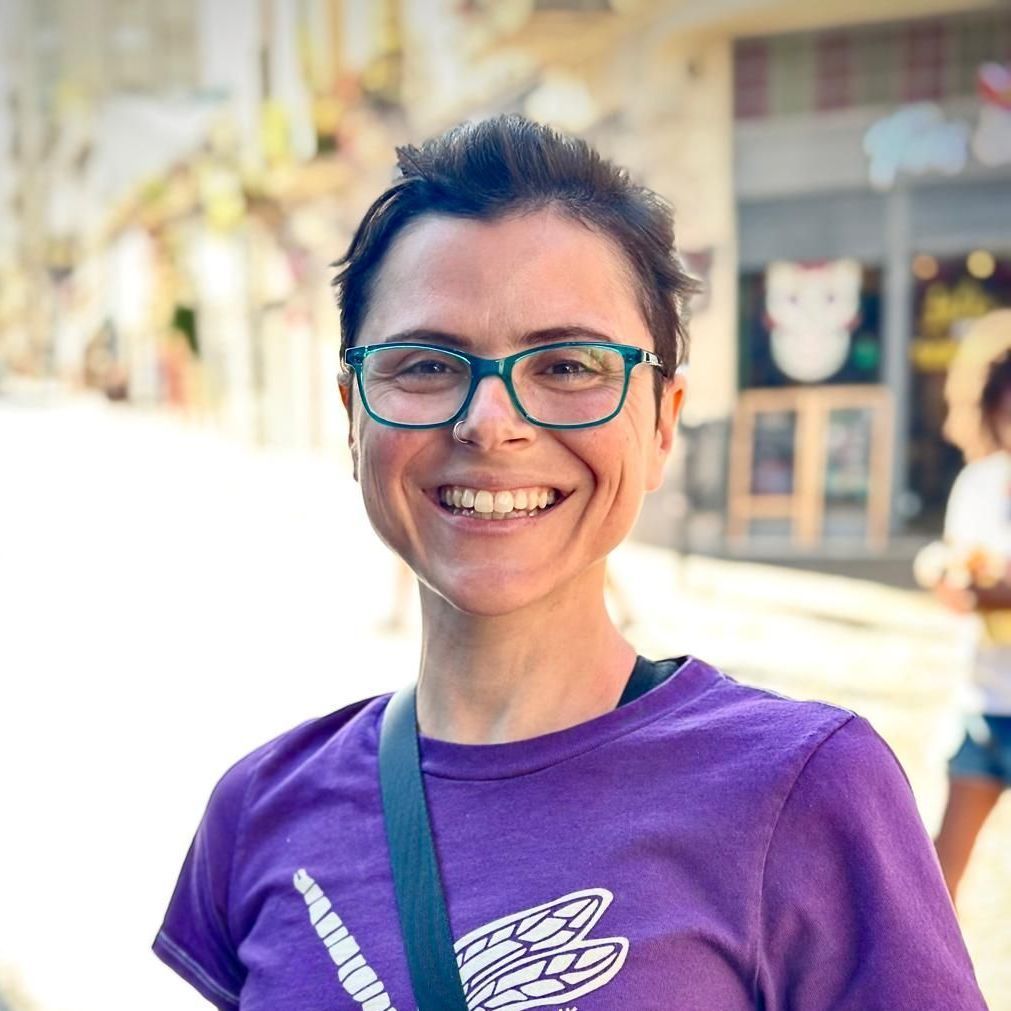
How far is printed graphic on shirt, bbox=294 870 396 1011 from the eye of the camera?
1368 mm

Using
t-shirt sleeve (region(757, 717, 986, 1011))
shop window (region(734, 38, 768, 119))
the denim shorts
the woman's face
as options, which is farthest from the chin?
shop window (region(734, 38, 768, 119))

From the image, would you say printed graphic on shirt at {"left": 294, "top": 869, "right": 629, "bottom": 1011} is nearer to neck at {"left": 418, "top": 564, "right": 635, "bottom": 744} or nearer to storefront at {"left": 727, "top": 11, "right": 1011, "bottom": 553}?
neck at {"left": 418, "top": 564, "right": 635, "bottom": 744}

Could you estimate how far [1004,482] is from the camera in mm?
3998

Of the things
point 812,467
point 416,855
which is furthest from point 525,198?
point 812,467

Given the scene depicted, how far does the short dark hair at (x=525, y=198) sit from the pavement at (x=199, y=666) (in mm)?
2528

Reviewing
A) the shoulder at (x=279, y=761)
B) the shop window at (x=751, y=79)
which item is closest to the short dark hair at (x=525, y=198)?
the shoulder at (x=279, y=761)

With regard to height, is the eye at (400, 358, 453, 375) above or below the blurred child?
above

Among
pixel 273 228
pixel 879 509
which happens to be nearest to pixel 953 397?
pixel 879 509

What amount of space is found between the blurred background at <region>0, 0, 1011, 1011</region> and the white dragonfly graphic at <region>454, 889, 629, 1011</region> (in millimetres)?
2275

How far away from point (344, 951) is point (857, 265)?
11561 millimetres

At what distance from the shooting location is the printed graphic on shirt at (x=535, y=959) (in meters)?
1.27

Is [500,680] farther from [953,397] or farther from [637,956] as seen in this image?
[953,397]

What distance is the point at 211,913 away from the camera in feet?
5.38

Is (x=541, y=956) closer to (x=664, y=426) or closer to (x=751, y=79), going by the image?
(x=664, y=426)
